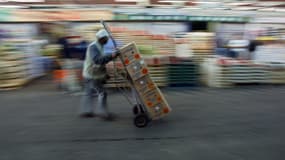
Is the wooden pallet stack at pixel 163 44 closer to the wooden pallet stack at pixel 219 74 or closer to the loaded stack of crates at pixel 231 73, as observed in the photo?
the loaded stack of crates at pixel 231 73

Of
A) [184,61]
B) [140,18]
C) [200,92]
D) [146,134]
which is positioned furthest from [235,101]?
[140,18]

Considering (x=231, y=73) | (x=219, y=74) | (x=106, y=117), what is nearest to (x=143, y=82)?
(x=106, y=117)

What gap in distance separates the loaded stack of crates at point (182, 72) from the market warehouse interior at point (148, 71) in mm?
28

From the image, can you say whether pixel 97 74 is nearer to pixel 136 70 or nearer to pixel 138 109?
pixel 136 70

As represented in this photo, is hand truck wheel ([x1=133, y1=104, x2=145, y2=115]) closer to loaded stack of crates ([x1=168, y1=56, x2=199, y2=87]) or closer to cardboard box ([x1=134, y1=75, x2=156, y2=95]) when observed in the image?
cardboard box ([x1=134, y1=75, x2=156, y2=95])

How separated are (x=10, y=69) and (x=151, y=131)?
Answer: 17.9 feet

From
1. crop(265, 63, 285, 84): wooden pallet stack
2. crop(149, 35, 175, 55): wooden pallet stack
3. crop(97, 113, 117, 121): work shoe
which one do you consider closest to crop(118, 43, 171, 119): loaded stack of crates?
crop(97, 113, 117, 121): work shoe

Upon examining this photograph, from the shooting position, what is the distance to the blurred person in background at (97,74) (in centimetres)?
696

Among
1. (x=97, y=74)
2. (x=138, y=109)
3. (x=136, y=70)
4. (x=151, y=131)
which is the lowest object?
(x=151, y=131)

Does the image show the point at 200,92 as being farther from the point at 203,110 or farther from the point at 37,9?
the point at 37,9

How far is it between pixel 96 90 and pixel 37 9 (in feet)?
35.3

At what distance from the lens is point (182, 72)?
35.2 ft

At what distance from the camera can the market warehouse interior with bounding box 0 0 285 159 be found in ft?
22.2

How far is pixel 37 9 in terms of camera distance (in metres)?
16.9
